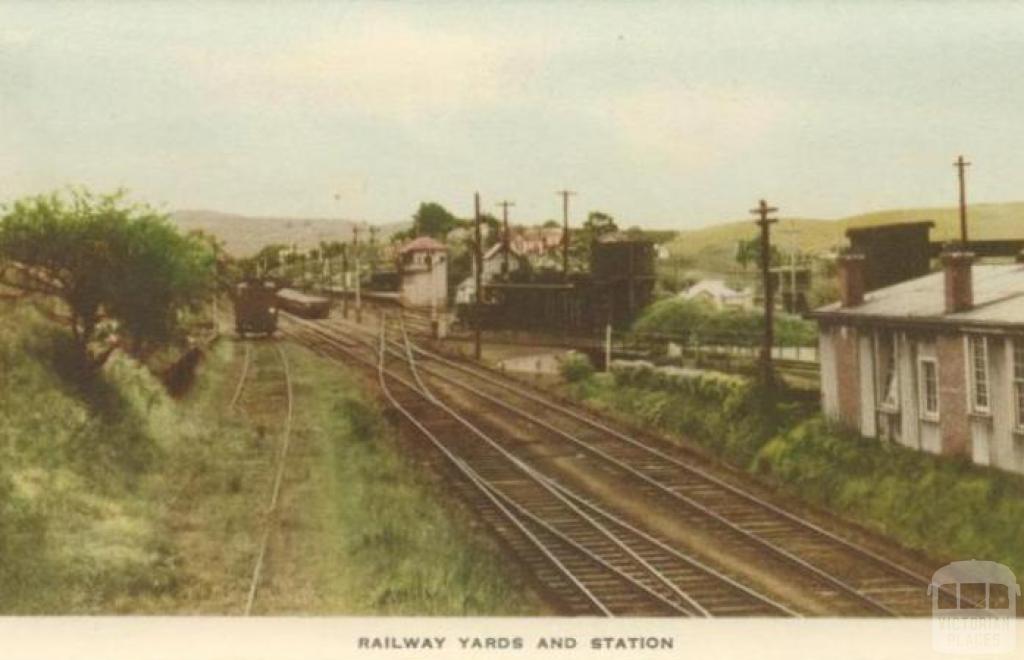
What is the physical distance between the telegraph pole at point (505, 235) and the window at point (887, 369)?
212 centimetres

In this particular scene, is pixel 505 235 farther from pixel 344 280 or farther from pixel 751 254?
pixel 751 254

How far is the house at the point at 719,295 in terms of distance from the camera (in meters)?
5.72

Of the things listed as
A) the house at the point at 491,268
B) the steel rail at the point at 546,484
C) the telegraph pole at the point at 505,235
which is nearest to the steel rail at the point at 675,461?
the steel rail at the point at 546,484

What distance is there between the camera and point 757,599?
5.43 meters

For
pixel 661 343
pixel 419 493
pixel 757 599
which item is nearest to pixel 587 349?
pixel 661 343

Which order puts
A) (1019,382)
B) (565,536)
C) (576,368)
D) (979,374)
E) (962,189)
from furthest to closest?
1. (576,368)
2. (962,189)
3. (565,536)
4. (979,374)
5. (1019,382)

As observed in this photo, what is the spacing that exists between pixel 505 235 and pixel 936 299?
2394 mm

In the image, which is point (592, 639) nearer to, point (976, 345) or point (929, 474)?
point (929, 474)

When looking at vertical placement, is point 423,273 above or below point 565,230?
below

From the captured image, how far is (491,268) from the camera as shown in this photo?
606 centimetres

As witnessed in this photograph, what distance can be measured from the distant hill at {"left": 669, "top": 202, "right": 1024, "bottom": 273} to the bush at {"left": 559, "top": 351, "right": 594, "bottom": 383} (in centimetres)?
85

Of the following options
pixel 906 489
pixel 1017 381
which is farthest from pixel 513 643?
pixel 1017 381

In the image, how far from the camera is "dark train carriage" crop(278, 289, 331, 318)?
6.06m

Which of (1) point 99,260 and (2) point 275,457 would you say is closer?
(2) point 275,457
